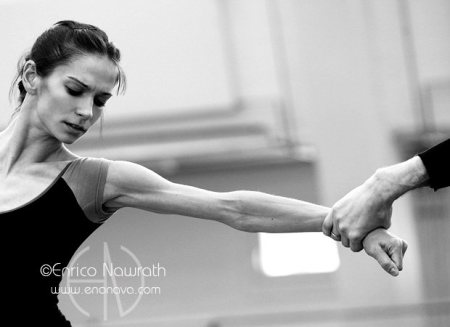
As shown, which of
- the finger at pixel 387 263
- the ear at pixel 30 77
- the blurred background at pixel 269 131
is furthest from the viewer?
the blurred background at pixel 269 131

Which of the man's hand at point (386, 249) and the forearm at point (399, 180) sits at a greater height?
the forearm at point (399, 180)

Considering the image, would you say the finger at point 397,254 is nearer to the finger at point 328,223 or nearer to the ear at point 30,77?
the finger at point 328,223

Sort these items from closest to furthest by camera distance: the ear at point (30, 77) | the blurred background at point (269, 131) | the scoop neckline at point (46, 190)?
1. the scoop neckline at point (46, 190)
2. the ear at point (30, 77)
3. the blurred background at point (269, 131)

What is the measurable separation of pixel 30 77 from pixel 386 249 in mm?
1114

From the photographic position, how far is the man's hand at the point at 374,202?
101 inches

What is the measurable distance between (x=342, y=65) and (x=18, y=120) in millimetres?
4441

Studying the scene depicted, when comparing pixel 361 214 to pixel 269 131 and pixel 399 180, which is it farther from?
pixel 269 131

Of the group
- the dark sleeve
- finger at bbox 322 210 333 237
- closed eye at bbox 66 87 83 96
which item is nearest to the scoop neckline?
closed eye at bbox 66 87 83 96

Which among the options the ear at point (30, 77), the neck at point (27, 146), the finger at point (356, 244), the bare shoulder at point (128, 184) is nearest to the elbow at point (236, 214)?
the bare shoulder at point (128, 184)

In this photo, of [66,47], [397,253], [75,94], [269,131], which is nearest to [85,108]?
[75,94]

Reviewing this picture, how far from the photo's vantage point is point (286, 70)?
7453mm

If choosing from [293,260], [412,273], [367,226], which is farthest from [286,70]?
[367,226]

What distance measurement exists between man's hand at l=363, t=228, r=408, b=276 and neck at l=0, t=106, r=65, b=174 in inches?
36.9

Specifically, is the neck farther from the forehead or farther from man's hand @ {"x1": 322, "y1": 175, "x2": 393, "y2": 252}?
man's hand @ {"x1": 322, "y1": 175, "x2": 393, "y2": 252}
